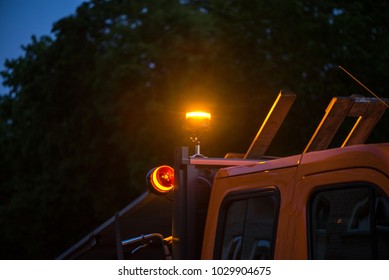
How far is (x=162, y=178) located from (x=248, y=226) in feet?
2.60

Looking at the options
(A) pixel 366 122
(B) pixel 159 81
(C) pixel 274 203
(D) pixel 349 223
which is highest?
(B) pixel 159 81

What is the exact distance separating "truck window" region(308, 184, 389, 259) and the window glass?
12.3 inches

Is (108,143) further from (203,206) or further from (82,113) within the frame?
(203,206)

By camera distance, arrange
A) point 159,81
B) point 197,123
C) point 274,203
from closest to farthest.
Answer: point 274,203 < point 197,123 < point 159,81

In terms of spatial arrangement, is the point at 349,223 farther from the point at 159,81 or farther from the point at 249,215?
the point at 159,81

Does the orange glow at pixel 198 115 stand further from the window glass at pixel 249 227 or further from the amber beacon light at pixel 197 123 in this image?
the window glass at pixel 249 227

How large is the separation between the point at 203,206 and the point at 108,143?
15.6 m

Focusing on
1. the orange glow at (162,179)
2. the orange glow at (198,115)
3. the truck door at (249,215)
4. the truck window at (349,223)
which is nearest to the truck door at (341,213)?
the truck window at (349,223)

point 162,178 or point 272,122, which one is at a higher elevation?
point 272,122

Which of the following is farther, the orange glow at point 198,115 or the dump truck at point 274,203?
the orange glow at point 198,115

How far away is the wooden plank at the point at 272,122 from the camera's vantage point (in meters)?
4.47

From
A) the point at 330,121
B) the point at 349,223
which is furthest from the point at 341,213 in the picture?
the point at 330,121

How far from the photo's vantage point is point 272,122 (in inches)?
180

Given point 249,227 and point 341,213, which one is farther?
point 249,227
